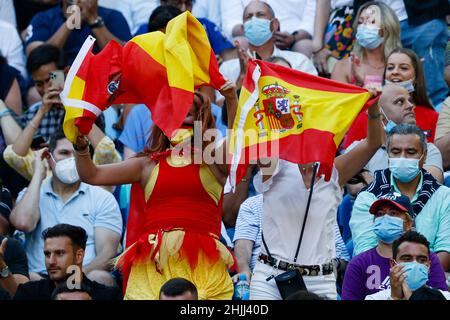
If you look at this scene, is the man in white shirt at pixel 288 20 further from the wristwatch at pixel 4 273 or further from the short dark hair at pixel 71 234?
the wristwatch at pixel 4 273

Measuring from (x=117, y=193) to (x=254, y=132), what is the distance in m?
2.94

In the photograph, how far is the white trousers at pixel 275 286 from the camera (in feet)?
27.5

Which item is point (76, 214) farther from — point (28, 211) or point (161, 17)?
point (161, 17)

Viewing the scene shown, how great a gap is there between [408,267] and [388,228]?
2.23ft

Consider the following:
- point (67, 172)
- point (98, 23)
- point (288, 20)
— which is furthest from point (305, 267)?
point (288, 20)

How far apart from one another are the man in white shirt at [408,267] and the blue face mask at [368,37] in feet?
11.1

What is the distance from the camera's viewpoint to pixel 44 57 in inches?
486

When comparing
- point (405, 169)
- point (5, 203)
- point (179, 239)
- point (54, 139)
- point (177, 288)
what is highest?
A: point (54, 139)

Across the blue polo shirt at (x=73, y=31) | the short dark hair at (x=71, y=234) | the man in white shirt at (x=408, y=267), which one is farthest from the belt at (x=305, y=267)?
the blue polo shirt at (x=73, y=31)

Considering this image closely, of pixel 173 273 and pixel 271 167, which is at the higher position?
pixel 271 167

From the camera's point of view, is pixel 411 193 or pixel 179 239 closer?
pixel 179 239

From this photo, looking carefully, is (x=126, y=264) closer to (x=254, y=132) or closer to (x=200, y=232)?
(x=200, y=232)
